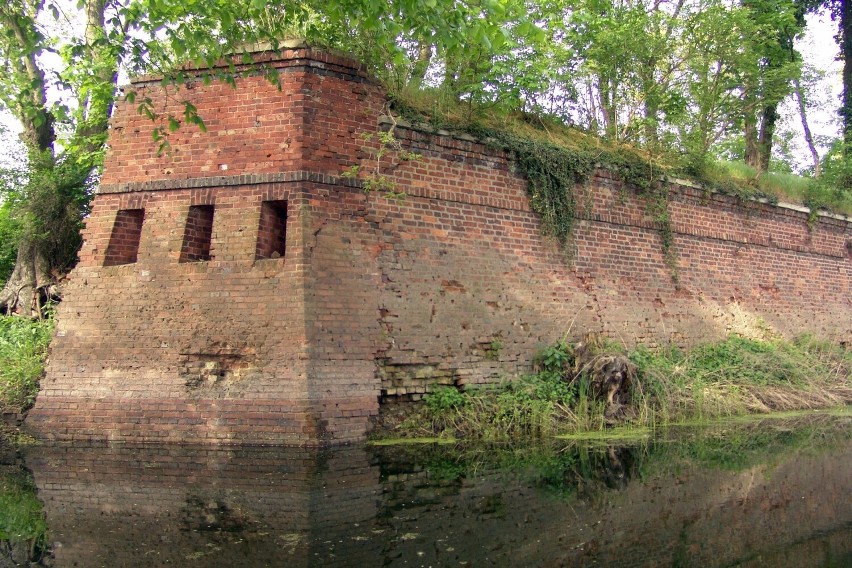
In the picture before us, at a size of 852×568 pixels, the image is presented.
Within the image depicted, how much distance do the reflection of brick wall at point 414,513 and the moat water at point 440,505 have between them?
19 millimetres

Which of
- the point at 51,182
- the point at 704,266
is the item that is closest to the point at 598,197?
the point at 704,266

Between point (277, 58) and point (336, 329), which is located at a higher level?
point (277, 58)

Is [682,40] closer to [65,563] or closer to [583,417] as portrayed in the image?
[583,417]

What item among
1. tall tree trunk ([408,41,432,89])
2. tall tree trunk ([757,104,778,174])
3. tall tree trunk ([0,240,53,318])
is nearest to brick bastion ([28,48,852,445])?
tall tree trunk ([408,41,432,89])

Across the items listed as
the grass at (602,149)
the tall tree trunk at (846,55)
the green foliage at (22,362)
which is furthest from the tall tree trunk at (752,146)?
the green foliage at (22,362)

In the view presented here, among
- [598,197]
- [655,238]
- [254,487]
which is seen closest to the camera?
[254,487]

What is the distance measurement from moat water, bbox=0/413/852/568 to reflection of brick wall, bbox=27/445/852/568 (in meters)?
0.02

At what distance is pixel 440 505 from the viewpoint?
6.08 m

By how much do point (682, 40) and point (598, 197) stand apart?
4546mm

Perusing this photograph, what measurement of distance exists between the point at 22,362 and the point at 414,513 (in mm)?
6381

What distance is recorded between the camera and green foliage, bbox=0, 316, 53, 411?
30.7 feet

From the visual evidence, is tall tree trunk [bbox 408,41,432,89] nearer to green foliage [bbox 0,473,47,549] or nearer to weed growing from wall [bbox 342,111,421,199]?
weed growing from wall [bbox 342,111,421,199]

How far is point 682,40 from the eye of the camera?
47.5 ft

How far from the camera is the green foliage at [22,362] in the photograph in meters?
9.35
